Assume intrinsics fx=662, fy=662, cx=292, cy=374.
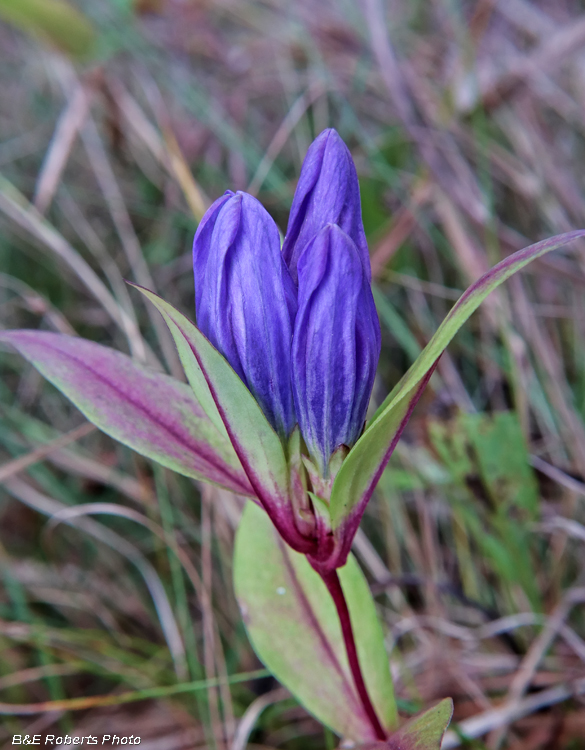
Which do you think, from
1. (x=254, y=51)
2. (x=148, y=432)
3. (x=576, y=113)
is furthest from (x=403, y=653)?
(x=254, y=51)

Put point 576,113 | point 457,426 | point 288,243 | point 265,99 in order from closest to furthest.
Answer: point 288,243 → point 457,426 → point 576,113 → point 265,99

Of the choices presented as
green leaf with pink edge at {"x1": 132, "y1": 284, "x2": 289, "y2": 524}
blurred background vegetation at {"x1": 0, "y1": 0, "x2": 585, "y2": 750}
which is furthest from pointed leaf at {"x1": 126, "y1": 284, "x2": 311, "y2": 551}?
blurred background vegetation at {"x1": 0, "y1": 0, "x2": 585, "y2": 750}

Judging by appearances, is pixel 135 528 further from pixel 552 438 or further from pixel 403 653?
pixel 552 438

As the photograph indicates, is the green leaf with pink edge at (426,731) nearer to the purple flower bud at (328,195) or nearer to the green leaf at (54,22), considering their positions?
the purple flower bud at (328,195)

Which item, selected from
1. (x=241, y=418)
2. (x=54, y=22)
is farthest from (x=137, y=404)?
(x=54, y=22)

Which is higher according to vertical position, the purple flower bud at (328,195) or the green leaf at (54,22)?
the green leaf at (54,22)

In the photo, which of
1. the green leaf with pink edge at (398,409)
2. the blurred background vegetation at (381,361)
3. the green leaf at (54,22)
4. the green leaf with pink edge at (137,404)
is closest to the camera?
the green leaf with pink edge at (398,409)

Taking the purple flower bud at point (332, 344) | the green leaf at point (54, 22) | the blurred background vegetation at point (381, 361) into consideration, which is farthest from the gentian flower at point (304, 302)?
the green leaf at point (54, 22)

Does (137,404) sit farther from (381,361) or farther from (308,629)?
(381,361)
